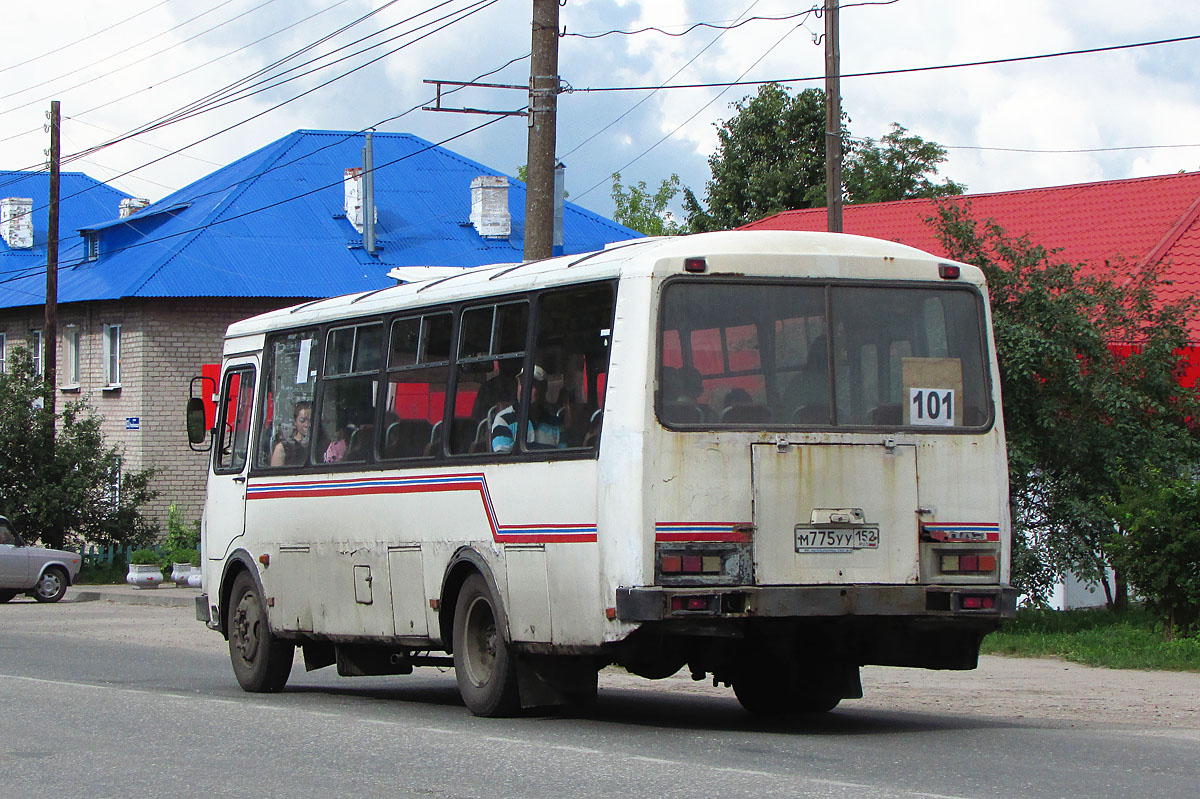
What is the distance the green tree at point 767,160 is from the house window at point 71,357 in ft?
62.1

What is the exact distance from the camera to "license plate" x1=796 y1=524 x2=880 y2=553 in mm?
10203

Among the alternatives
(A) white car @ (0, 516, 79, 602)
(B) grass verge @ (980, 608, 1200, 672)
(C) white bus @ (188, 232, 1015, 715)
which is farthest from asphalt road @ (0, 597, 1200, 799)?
(A) white car @ (0, 516, 79, 602)

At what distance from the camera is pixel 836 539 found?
10.3 metres

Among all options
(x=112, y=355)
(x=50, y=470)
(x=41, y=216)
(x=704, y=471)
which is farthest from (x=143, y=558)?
(x=704, y=471)

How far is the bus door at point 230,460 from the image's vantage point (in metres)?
14.7

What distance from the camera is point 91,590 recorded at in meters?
33.4

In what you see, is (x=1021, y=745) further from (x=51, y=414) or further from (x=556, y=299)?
(x=51, y=414)

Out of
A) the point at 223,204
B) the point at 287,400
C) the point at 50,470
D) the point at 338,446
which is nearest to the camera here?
the point at 338,446

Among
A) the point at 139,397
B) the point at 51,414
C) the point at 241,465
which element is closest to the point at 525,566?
the point at 241,465

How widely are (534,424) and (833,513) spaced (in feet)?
6.31

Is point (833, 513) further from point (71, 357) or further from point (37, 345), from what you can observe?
point (37, 345)

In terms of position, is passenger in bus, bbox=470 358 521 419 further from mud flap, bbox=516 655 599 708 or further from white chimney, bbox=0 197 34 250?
white chimney, bbox=0 197 34 250

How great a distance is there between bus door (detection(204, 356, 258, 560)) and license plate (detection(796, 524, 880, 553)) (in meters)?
5.91

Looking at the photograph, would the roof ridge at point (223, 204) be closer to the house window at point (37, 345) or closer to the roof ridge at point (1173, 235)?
the house window at point (37, 345)
